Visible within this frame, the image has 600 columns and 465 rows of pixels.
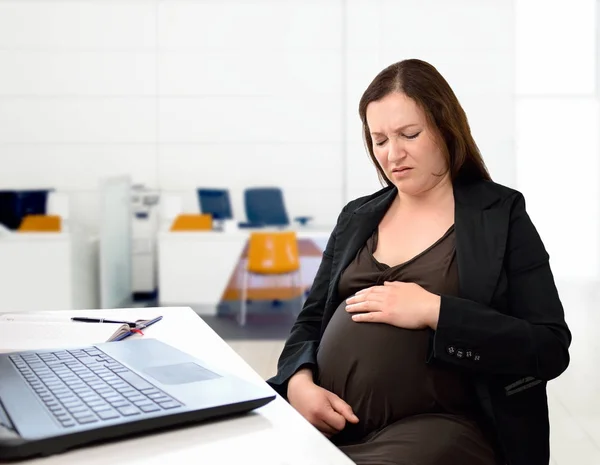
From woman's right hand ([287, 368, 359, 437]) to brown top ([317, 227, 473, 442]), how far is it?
0.11 ft

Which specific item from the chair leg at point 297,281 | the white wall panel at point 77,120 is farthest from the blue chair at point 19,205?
the chair leg at point 297,281

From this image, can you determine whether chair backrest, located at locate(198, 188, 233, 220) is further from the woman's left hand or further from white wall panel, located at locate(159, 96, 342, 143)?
the woman's left hand

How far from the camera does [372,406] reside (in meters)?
1.38

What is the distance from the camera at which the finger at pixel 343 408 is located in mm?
1354

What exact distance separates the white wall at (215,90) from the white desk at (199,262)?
0.26 metres

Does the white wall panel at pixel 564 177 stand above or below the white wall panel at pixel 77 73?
below

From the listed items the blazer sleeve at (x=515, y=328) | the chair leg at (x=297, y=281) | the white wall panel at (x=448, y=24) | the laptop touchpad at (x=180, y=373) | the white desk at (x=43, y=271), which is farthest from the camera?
the chair leg at (x=297, y=281)

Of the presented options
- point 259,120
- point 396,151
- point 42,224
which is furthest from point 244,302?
point 396,151

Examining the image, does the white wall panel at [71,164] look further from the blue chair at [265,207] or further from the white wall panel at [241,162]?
the blue chair at [265,207]

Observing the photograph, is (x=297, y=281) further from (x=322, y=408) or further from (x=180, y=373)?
(x=180, y=373)

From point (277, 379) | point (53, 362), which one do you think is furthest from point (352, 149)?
point (53, 362)

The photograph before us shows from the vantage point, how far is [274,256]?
18.3 ft

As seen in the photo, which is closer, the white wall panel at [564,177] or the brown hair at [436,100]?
the brown hair at [436,100]

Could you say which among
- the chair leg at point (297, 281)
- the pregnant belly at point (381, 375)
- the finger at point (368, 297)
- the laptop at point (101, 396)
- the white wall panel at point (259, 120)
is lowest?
the chair leg at point (297, 281)
